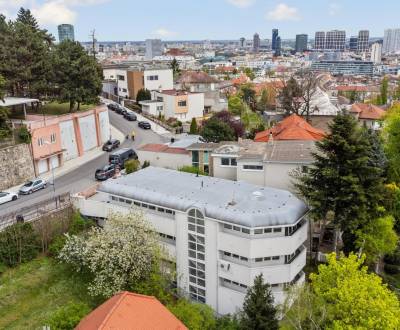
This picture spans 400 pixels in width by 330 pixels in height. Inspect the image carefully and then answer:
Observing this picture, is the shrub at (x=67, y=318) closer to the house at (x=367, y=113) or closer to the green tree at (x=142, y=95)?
the green tree at (x=142, y=95)

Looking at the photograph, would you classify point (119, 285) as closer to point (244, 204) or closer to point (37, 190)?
point (244, 204)

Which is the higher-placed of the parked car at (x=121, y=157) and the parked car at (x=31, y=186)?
the parked car at (x=121, y=157)

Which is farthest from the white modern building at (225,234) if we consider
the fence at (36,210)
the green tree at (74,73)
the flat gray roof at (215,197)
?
the green tree at (74,73)

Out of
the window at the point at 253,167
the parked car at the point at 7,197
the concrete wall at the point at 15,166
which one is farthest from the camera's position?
the concrete wall at the point at 15,166

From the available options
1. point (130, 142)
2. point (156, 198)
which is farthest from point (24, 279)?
point (130, 142)

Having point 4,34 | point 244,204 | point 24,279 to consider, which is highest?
point 4,34
